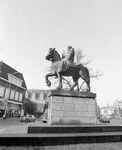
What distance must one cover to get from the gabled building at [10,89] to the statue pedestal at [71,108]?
87.0ft

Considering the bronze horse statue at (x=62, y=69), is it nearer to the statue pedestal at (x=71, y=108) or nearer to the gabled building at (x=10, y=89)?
the statue pedestal at (x=71, y=108)

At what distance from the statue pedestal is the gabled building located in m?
26.5

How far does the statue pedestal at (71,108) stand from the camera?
18.8 feet

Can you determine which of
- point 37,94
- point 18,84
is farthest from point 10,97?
point 37,94

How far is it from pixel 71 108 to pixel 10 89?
3261cm

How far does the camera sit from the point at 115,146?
368 cm

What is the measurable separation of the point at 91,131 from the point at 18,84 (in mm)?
37718

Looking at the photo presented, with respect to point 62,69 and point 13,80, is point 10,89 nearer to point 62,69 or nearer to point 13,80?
point 13,80

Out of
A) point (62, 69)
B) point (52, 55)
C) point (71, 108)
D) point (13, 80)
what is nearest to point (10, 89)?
point (13, 80)

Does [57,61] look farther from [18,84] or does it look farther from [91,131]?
[18,84]

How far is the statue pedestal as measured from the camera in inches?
225

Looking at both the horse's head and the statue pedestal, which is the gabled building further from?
the statue pedestal

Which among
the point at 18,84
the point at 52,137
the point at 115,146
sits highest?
the point at 18,84

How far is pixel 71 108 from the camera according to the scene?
19.7 ft
